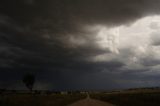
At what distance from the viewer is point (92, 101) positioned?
4453cm

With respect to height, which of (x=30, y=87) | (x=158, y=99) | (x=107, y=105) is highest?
(x=30, y=87)

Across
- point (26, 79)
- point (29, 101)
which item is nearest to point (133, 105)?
point (29, 101)

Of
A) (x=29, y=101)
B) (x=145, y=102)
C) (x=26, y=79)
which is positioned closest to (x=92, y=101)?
(x=145, y=102)

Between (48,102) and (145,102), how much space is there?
35.2 metres

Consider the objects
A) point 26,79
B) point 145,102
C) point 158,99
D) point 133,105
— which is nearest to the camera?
point 133,105

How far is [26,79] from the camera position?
179875mm

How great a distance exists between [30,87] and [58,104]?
82831 millimetres

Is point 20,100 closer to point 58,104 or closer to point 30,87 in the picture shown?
point 58,104

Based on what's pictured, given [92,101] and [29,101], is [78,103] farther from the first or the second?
[29,101]

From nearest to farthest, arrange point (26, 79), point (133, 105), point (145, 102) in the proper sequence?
point (133, 105) → point (145, 102) → point (26, 79)

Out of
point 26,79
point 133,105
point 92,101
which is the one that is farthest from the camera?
point 26,79

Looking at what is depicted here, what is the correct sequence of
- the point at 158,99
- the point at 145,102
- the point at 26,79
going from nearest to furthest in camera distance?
the point at 145,102
the point at 158,99
the point at 26,79

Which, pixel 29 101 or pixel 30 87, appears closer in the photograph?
pixel 29 101

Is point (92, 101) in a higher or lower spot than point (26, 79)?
lower
